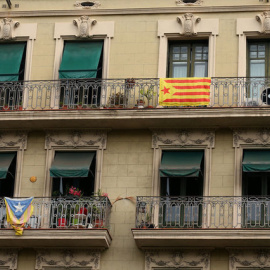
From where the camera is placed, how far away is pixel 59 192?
111 feet

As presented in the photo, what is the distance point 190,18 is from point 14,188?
800cm

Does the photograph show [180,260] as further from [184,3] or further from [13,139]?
[184,3]

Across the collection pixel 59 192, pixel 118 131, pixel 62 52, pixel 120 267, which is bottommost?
pixel 120 267

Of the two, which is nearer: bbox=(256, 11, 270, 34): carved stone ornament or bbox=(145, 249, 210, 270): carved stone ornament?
bbox=(145, 249, 210, 270): carved stone ornament

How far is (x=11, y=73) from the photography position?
3550 cm

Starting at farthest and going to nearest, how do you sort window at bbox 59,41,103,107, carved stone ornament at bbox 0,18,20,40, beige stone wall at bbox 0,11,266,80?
carved stone ornament at bbox 0,18,20,40 → beige stone wall at bbox 0,11,266,80 → window at bbox 59,41,103,107

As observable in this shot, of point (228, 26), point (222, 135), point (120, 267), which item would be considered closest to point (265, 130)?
point (222, 135)

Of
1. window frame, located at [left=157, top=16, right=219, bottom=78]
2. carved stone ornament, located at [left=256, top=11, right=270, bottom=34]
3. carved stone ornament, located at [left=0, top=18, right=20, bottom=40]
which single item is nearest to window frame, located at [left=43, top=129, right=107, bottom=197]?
window frame, located at [left=157, top=16, right=219, bottom=78]

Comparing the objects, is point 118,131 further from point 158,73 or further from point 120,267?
point 120,267

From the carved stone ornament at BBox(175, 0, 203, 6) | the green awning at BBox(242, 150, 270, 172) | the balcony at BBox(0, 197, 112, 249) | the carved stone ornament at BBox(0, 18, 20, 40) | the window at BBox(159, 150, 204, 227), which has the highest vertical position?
the carved stone ornament at BBox(175, 0, 203, 6)

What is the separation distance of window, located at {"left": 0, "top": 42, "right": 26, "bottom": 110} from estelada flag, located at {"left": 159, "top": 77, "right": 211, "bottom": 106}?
15.8 ft

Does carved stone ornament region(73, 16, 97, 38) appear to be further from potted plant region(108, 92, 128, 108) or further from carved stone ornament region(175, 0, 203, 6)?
carved stone ornament region(175, 0, 203, 6)

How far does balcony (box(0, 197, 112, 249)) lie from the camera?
32.1m

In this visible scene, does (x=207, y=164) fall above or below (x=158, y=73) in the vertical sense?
below
